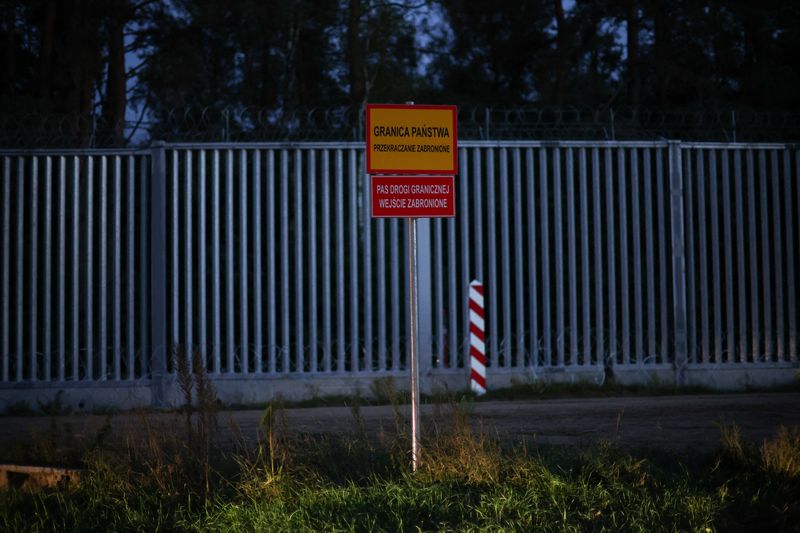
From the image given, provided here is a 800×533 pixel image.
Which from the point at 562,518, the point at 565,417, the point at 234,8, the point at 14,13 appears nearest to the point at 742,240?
the point at 565,417

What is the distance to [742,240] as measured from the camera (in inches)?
453

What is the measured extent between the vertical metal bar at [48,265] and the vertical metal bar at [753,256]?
334 inches

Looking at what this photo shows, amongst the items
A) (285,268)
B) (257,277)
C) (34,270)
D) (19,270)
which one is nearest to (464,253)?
(285,268)

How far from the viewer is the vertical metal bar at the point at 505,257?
1090cm

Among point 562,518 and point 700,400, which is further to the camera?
point 700,400

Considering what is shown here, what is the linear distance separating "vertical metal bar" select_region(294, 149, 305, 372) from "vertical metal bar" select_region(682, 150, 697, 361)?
4798mm

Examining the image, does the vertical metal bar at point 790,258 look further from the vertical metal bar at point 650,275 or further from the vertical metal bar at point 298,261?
the vertical metal bar at point 298,261

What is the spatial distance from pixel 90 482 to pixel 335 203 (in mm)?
5475

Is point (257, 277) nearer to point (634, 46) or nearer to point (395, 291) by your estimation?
point (395, 291)

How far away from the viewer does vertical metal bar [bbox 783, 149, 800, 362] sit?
11.4 metres

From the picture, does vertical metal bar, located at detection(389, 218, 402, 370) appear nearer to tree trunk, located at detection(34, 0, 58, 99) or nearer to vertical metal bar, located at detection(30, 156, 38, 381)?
vertical metal bar, located at detection(30, 156, 38, 381)

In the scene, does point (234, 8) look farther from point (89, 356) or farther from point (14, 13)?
point (89, 356)

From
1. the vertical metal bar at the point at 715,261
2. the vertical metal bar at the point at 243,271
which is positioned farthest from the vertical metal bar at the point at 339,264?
the vertical metal bar at the point at 715,261

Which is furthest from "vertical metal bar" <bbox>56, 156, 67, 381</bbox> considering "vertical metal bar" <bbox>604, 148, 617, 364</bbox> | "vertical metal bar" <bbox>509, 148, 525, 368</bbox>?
"vertical metal bar" <bbox>604, 148, 617, 364</bbox>
